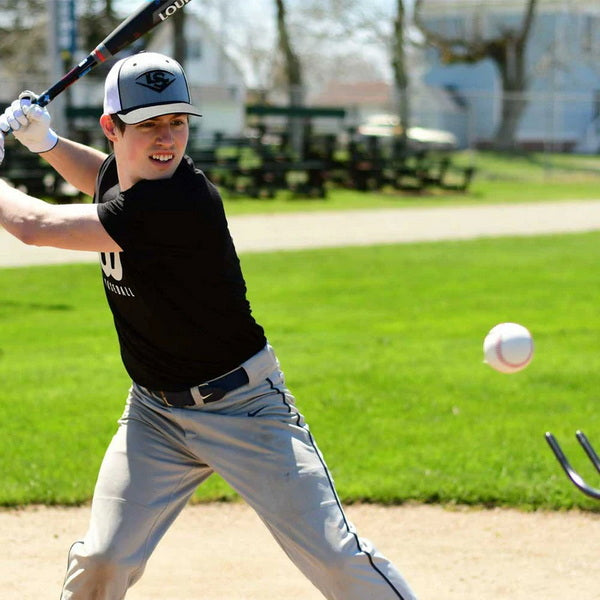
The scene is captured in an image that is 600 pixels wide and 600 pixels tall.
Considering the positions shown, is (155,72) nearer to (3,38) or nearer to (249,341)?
(249,341)

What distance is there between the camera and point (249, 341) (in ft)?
11.9

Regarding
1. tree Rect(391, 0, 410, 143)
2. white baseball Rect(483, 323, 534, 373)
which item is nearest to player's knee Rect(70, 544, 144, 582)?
white baseball Rect(483, 323, 534, 373)

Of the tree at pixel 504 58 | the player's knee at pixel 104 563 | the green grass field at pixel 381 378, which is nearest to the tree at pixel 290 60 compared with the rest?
the tree at pixel 504 58

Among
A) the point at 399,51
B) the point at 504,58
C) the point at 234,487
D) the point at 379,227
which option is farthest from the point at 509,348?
the point at 504,58

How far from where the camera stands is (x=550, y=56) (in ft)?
170

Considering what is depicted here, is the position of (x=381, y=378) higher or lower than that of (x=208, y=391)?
lower

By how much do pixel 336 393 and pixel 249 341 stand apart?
13.2 ft

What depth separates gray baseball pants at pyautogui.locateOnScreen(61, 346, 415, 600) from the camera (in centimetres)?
337

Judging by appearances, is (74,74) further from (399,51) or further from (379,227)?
(399,51)

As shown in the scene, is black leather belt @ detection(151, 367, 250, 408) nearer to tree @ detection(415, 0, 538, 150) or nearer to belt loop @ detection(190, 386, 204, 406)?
belt loop @ detection(190, 386, 204, 406)

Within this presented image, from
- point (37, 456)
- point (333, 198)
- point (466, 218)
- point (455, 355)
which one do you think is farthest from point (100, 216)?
point (333, 198)

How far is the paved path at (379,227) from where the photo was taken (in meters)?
16.0

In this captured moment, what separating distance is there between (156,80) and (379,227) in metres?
16.2

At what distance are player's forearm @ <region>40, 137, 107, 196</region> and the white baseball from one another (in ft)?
5.63
